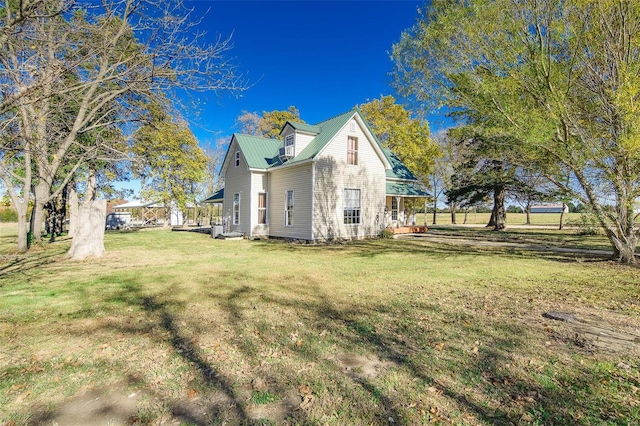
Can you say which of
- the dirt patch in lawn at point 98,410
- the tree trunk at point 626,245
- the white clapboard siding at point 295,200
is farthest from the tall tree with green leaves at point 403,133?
the dirt patch in lawn at point 98,410

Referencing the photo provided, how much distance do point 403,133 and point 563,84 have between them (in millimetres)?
18411

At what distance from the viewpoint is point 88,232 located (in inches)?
438

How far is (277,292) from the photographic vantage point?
267 inches

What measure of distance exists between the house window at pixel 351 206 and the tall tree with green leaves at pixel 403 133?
462 inches

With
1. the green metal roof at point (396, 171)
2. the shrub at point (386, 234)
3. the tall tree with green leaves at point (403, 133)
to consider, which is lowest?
the shrub at point (386, 234)

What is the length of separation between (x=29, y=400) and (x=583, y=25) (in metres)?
13.6

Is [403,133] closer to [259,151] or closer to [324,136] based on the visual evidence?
[324,136]

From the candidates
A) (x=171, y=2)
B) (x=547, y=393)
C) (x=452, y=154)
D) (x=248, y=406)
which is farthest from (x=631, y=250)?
(x=452, y=154)

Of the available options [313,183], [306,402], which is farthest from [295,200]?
[306,402]

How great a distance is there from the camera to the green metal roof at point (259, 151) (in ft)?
63.0

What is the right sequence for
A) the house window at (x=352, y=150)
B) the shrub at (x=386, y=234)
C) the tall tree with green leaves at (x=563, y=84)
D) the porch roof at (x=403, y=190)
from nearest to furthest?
1. the tall tree with green leaves at (x=563, y=84)
2. the house window at (x=352, y=150)
3. the shrub at (x=386, y=234)
4. the porch roof at (x=403, y=190)

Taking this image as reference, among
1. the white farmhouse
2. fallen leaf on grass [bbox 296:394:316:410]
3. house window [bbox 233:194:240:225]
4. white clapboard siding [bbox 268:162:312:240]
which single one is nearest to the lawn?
fallen leaf on grass [bbox 296:394:316:410]

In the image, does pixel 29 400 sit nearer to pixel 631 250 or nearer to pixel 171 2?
pixel 171 2

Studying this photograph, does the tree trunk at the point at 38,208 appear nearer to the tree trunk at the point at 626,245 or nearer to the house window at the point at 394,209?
the house window at the point at 394,209
